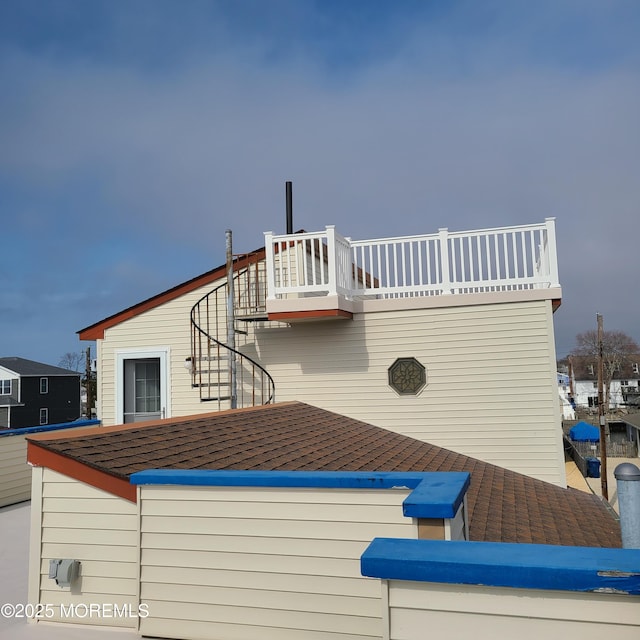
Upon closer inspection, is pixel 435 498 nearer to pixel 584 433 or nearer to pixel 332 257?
pixel 332 257

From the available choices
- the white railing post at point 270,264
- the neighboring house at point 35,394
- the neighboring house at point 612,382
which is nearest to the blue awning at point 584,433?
the white railing post at point 270,264

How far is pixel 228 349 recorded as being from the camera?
10.0m

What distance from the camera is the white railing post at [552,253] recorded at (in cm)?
865

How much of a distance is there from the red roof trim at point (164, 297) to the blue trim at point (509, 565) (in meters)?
8.81

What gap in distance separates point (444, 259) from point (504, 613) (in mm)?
7692

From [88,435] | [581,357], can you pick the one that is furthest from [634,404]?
[88,435]

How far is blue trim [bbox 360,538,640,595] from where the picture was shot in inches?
69.4

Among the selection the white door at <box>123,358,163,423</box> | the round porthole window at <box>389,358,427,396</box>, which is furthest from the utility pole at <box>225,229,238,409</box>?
the round porthole window at <box>389,358,427,396</box>

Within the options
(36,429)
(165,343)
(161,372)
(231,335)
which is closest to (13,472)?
(36,429)

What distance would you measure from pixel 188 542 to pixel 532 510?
4.31m

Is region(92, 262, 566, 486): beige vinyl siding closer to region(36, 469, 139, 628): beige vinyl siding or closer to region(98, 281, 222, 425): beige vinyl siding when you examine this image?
region(98, 281, 222, 425): beige vinyl siding

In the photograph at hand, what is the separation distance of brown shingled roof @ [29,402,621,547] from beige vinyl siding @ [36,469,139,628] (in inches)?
10.6

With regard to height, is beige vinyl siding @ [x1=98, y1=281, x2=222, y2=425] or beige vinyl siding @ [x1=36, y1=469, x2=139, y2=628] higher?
beige vinyl siding @ [x1=98, y1=281, x2=222, y2=425]

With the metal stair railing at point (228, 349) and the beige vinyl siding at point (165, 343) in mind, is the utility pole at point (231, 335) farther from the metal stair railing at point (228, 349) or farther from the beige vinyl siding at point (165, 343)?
the beige vinyl siding at point (165, 343)
